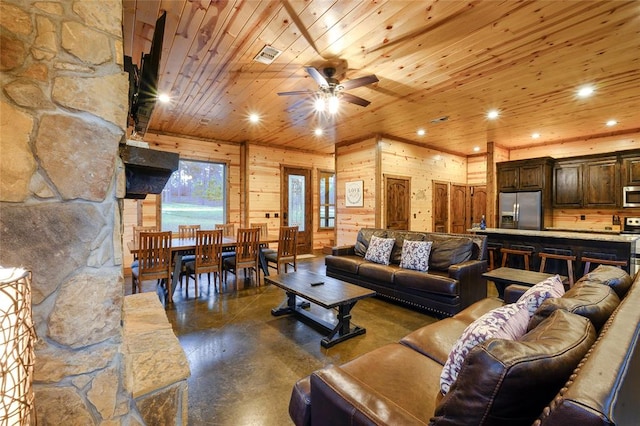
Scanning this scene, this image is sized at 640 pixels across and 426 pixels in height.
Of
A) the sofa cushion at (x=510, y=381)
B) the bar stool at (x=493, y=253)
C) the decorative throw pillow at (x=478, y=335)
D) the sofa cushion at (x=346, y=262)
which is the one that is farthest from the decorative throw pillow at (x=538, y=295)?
the bar stool at (x=493, y=253)

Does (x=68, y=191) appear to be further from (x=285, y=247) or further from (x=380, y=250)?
(x=285, y=247)

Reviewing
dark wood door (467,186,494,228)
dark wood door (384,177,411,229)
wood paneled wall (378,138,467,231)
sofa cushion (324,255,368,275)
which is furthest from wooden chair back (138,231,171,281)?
dark wood door (467,186,494,228)

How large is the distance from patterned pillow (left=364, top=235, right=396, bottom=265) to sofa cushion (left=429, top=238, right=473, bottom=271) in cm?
62

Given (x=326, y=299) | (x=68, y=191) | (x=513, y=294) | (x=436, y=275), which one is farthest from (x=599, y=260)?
(x=68, y=191)

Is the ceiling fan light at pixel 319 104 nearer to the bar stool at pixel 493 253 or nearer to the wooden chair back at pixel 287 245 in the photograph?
the wooden chair back at pixel 287 245

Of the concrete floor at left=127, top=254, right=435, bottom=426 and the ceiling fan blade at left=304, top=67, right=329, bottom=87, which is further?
the ceiling fan blade at left=304, top=67, right=329, bottom=87

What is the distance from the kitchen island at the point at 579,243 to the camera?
12.6 ft

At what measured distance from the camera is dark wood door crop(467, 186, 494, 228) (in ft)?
26.4

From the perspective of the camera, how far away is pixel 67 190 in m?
1.12

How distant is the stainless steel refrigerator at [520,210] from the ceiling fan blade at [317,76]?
5.88m

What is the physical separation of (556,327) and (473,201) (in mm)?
8097

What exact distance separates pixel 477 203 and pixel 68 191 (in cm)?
889

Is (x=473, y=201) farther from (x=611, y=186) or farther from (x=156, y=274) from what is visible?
(x=156, y=274)

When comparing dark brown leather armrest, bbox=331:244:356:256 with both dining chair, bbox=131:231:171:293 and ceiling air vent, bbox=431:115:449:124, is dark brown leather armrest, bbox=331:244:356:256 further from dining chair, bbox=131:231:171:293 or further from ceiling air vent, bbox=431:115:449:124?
ceiling air vent, bbox=431:115:449:124
